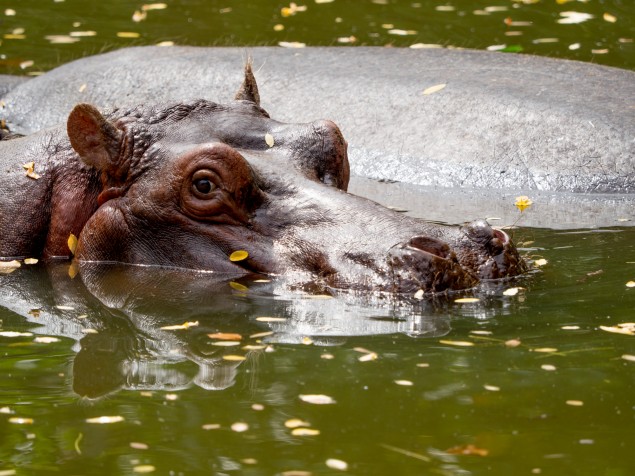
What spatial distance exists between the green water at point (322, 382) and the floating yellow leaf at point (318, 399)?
0.12 feet

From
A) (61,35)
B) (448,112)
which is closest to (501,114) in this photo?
(448,112)

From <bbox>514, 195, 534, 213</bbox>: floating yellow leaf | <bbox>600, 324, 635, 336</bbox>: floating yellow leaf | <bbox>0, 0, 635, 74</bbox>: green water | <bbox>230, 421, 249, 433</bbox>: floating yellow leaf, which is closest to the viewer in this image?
<bbox>230, 421, 249, 433</bbox>: floating yellow leaf

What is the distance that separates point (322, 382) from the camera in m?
6.07

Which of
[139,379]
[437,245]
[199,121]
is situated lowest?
[139,379]

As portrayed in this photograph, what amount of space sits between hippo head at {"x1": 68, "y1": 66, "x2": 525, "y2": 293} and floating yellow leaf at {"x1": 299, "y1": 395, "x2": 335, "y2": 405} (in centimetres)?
148

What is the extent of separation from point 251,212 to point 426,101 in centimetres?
465

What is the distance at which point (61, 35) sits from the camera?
17297 mm

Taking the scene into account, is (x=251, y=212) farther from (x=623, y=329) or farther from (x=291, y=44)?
(x=291, y=44)

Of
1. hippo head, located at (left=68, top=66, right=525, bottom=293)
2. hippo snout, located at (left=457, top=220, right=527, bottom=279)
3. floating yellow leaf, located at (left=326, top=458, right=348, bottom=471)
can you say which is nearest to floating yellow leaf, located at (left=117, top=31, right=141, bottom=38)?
hippo head, located at (left=68, top=66, right=525, bottom=293)

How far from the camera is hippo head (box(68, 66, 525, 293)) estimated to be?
7.38m

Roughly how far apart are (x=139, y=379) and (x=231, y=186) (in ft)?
6.61

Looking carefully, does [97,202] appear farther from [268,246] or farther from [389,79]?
[389,79]

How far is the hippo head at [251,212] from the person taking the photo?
7375mm

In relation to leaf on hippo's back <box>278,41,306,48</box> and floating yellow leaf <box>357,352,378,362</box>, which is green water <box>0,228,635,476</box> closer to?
floating yellow leaf <box>357,352,378,362</box>
